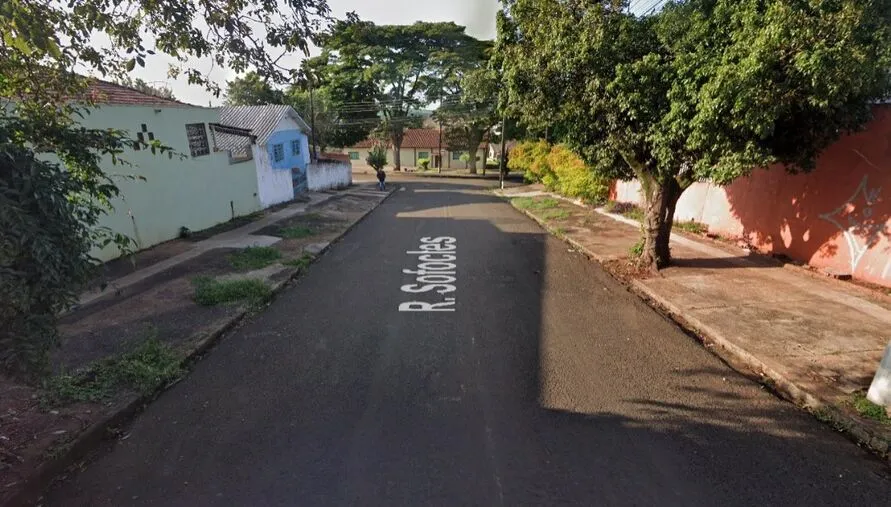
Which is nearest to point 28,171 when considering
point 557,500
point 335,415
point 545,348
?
point 335,415

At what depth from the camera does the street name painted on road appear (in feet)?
22.4

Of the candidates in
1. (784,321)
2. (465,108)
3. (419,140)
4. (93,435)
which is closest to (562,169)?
(784,321)

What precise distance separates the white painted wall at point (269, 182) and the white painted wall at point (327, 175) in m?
3.68

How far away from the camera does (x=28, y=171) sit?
255 centimetres

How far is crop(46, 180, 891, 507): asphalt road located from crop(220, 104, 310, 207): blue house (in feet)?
39.8

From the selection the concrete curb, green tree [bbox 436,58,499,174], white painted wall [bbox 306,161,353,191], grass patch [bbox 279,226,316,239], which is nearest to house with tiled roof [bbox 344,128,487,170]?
green tree [bbox 436,58,499,174]

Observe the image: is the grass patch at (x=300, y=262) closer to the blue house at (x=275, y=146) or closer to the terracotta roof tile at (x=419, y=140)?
the blue house at (x=275, y=146)

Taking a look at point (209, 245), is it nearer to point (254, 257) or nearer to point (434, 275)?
point (254, 257)

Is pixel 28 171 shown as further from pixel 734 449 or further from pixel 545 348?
pixel 734 449

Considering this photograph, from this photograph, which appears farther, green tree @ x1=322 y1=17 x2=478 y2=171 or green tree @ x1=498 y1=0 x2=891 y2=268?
green tree @ x1=322 y1=17 x2=478 y2=171

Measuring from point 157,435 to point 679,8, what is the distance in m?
8.95

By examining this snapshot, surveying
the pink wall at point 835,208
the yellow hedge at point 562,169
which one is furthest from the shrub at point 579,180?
the pink wall at point 835,208

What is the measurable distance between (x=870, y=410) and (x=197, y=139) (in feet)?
49.4

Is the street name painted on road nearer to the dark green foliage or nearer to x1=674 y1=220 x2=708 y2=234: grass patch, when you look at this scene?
the dark green foliage
